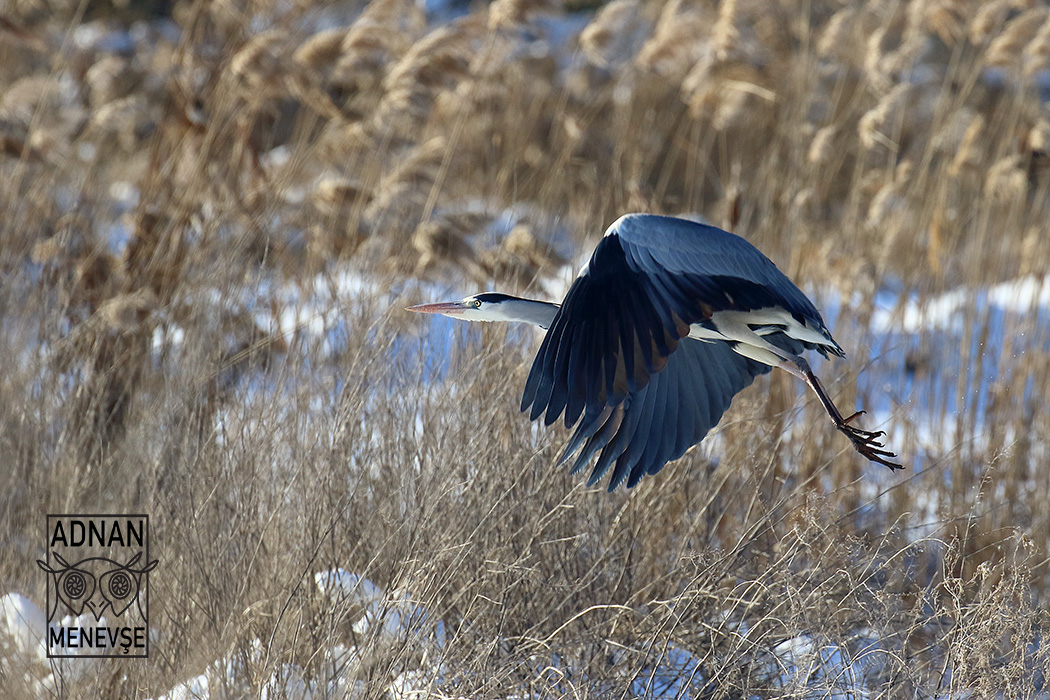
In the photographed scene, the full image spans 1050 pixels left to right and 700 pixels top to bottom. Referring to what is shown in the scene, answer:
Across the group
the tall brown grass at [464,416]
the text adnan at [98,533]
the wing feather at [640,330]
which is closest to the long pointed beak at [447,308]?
the tall brown grass at [464,416]

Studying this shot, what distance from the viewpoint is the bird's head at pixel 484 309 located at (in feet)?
8.58

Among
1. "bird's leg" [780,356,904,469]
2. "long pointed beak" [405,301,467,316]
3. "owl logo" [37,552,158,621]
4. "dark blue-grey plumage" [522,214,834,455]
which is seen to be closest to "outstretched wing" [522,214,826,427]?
"dark blue-grey plumage" [522,214,834,455]

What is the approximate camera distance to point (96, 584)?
8.55ft

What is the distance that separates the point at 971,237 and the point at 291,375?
2835 millimetres

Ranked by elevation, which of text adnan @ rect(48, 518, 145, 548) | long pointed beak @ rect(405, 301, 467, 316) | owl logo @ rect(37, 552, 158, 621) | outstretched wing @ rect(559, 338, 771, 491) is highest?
long pointed beak @ rect(405, 301, 467, 316)

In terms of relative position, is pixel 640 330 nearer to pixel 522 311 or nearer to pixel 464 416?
pixel 522 311

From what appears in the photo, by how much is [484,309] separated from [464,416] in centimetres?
32

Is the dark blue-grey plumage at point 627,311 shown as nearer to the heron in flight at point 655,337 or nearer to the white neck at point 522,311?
the heron in flight at point 655,337

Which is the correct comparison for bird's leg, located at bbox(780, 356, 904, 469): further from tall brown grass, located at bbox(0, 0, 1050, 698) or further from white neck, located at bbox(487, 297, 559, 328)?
white neck, located at bbox(487, 297, 559, 328)

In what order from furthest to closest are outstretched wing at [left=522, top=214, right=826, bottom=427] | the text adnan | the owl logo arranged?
1. the text adnan
2. the owl logo
3. outstretched wing at [left=522, top=214, right=826, bottom=427]

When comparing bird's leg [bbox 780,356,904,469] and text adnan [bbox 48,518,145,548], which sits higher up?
bird's leg [bbox 780,356,904,469]

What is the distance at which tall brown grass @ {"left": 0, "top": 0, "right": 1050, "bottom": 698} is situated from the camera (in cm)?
238

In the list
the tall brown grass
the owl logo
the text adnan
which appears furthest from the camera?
the text adnan

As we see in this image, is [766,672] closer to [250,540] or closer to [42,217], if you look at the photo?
[250,540]
